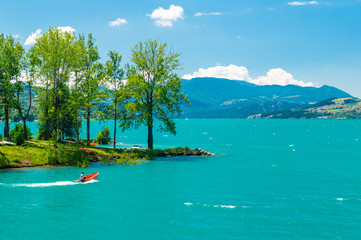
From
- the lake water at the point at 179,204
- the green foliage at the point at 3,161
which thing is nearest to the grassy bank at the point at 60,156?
the green foliage at the point at 3,161

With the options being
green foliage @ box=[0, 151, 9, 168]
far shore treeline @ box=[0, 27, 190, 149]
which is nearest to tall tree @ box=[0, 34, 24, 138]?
far shore treeline @ box=[0, 27, 190, 149]

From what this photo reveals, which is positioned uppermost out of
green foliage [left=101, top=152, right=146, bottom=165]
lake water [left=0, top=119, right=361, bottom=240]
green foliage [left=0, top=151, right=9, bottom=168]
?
green foliage [left=0, top=151, right=9, bottom=168]

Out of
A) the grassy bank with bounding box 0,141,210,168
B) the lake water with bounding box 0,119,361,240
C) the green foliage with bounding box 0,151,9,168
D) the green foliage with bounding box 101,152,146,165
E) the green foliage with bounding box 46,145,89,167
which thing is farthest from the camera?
the green foliage with bounding box 101,152,146,165

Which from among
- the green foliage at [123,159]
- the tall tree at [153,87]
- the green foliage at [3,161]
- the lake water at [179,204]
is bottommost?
the lake water at [179,204]

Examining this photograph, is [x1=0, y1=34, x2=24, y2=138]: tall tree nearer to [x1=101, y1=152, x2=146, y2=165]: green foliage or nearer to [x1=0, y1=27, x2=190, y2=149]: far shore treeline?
[x1=0, y1=27, x2=190, y2=149]: far shore treeline

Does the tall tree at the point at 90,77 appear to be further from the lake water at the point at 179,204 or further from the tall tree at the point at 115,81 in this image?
the lake water at the point at 179,204

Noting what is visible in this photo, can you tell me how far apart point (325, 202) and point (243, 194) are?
8.18m

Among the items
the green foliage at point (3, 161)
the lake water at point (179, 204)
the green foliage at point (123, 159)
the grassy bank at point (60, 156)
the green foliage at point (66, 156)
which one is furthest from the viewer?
the green foliage at point (123, 159)

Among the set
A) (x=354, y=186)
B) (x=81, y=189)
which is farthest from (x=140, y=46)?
(x=354, y=186)

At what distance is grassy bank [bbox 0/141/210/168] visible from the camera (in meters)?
48.2

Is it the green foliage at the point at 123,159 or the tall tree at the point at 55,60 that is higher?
the tall tree at the point at 55,60

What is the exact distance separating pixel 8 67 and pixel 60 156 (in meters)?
20.6

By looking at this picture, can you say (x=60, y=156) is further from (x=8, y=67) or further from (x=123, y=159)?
(x=8, y=67)

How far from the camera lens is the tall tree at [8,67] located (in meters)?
57.4
